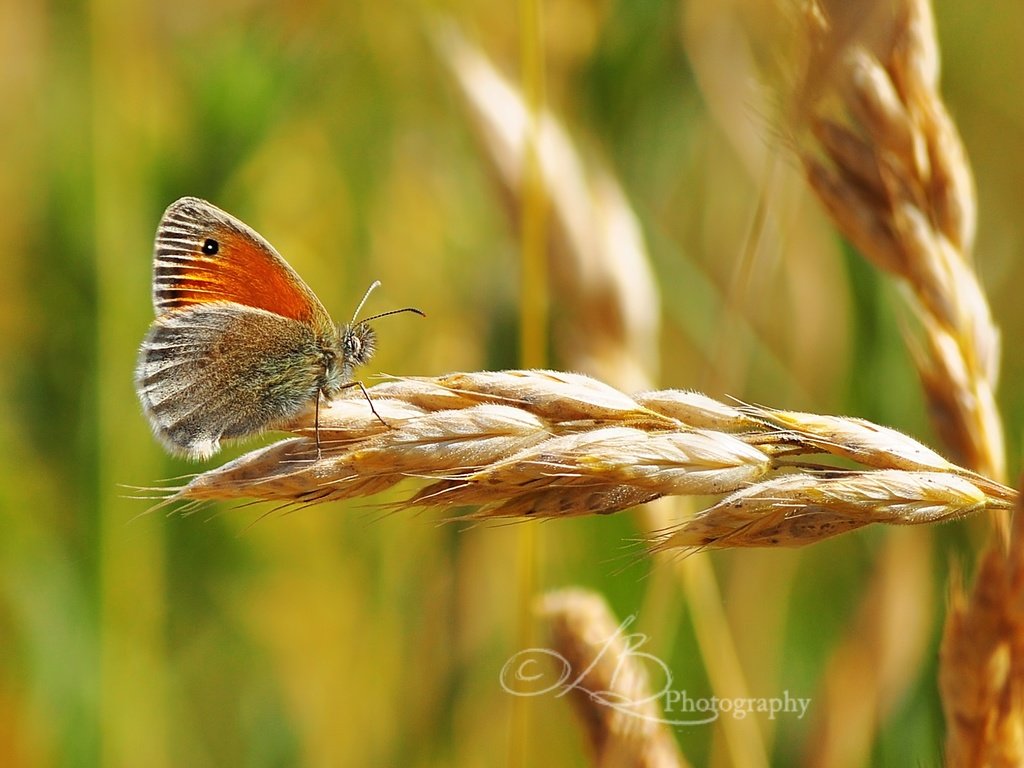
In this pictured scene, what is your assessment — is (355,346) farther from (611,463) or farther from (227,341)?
(611,463)

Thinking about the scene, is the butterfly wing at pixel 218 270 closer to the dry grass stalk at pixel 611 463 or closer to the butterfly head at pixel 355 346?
the butterfly head at pixel 355 346

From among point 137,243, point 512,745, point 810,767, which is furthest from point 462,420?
point 137,243

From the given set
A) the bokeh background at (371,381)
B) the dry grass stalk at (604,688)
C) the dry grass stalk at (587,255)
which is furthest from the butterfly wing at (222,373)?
the dry grass stalk at (604,688)

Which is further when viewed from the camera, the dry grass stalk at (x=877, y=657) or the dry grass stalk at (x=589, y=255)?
the dry grass stalk at (x=589, y=255)

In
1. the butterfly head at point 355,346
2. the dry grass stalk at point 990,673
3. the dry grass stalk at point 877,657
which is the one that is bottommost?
the dry grass stalk at point 877,657

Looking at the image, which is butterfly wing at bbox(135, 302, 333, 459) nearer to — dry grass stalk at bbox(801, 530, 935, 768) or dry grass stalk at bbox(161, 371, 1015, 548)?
dry grass stalk at bbox(161, 371, 1015, 548)

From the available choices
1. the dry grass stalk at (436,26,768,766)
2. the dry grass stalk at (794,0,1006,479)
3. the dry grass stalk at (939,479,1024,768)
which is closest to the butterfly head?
the dry grass stalk at (436,26,768,766)

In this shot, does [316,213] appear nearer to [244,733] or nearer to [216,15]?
[216,15]
